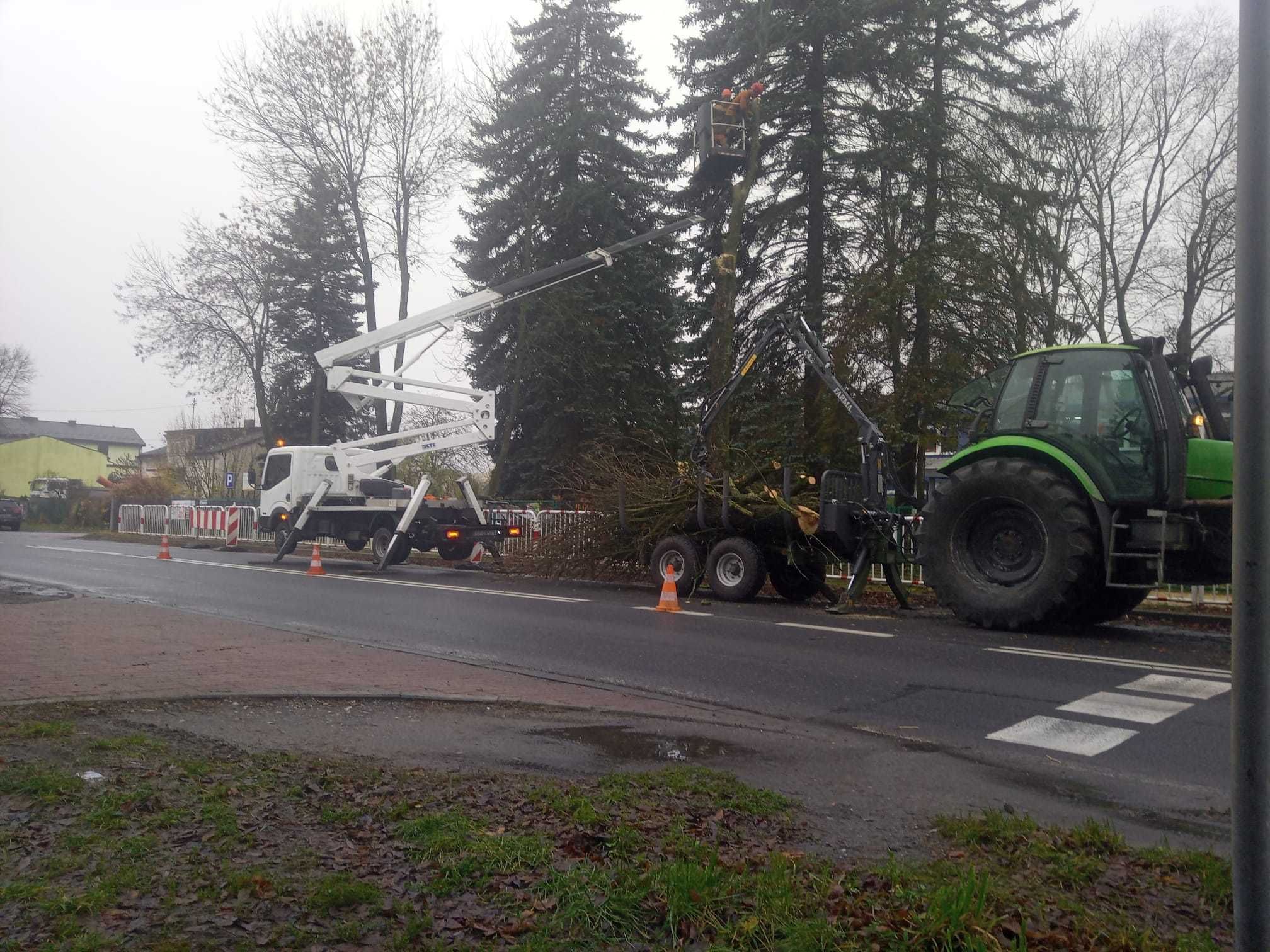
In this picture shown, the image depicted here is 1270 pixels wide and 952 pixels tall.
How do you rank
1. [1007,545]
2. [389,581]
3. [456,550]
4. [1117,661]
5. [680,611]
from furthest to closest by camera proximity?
[456,550]
[389,581]
[680,611]
[1007,545]
[1117,661]

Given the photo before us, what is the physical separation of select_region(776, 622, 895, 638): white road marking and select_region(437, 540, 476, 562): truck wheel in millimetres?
10239

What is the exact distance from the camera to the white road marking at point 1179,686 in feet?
24.9

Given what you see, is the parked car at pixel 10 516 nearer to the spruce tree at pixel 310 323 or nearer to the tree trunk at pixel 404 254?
the spruce tree at pixel 310 323

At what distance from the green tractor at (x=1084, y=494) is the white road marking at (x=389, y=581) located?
5410 mm

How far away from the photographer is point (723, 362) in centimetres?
2069

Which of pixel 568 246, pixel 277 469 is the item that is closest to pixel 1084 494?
pixel 277 469

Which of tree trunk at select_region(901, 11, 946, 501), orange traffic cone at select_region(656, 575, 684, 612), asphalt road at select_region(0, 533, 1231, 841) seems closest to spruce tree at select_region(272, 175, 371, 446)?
tree trunk at select_region(901, 11, 946, 501)

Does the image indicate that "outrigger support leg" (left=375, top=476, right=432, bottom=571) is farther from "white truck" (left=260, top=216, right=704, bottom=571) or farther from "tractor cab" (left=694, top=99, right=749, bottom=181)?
"tractor cab" (left=694, top=99, right=749, bottom=181)

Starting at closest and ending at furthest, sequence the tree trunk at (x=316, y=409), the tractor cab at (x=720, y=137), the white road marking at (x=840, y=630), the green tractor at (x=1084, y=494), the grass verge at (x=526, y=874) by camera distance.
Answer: the grass verge at (x=526, y=874), the green tractor at (x=1084, y=494), the white road marking at (x=840, y=630), the tractor cab at (x=720, y=137), the tree trunk at (x=316, y=409)

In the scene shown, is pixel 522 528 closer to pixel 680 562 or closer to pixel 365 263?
pixel 680 562

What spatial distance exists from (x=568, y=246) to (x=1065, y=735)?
26.2m

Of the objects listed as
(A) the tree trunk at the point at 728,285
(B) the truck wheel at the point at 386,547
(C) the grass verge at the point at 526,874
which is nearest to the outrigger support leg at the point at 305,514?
(B) the truck wheel at the point at 386,547

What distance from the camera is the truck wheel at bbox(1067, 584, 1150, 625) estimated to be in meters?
11.1

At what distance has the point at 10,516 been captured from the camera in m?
44.8
